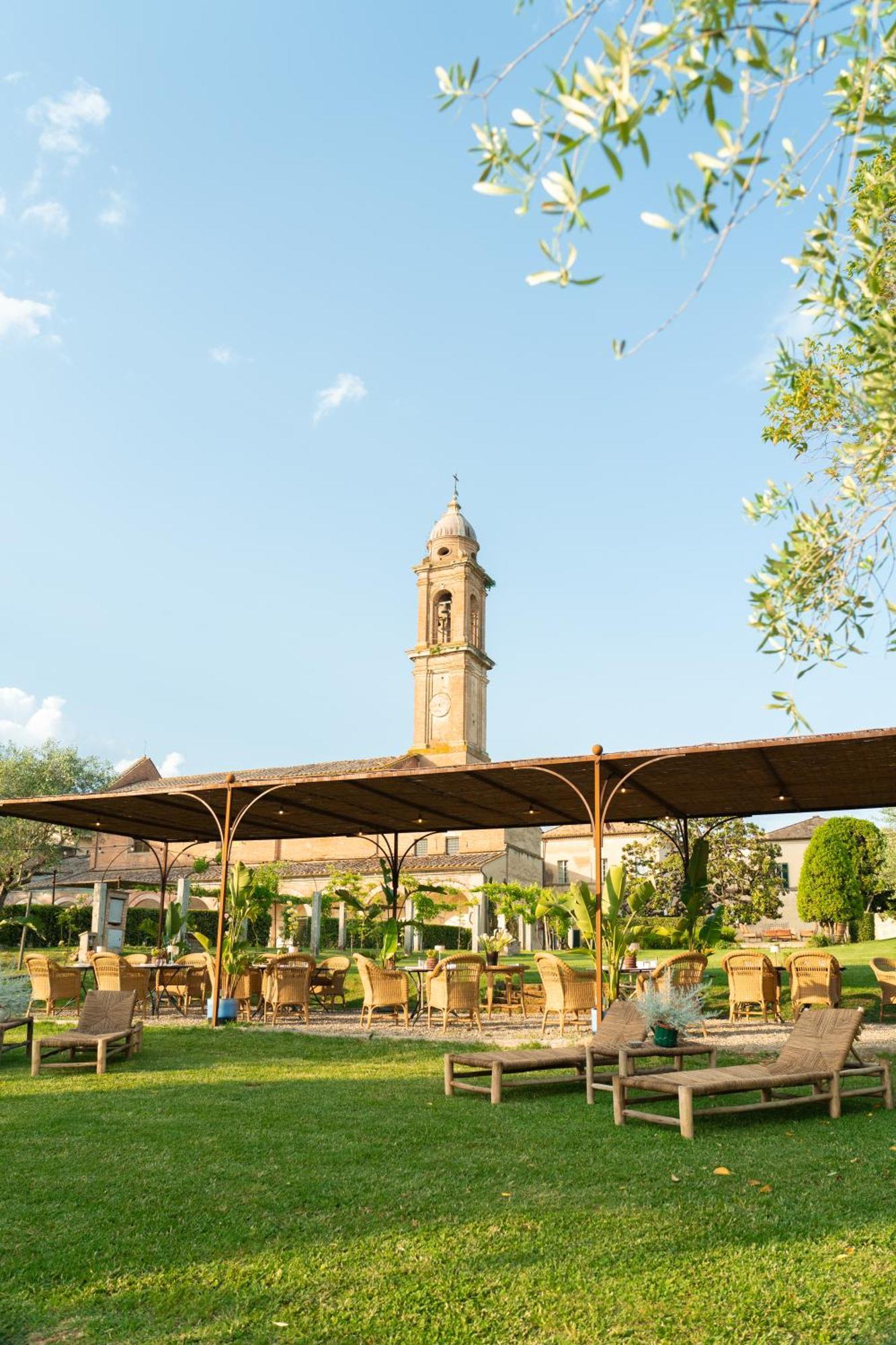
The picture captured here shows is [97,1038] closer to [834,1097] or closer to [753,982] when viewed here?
[834,1097]

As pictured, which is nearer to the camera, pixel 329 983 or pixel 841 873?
pixel 329 983

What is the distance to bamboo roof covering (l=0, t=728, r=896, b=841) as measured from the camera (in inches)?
446

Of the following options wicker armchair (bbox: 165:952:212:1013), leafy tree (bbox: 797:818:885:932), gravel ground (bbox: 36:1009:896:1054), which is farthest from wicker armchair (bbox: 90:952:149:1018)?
leafy tree (bbox: 797:818:885:932)

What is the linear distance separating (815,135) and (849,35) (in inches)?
11.3

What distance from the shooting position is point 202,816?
17156 millimetres

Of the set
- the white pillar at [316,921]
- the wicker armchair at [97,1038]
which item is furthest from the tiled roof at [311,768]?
the wicker armchair at [97,1038]

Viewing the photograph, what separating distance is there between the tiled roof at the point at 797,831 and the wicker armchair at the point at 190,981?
36.1 meters

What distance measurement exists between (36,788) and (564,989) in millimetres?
34055

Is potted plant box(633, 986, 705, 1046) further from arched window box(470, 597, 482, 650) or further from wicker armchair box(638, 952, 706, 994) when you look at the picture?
arched window box(470, 597, 482, 650)

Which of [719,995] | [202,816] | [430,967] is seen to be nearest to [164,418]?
[202,816]

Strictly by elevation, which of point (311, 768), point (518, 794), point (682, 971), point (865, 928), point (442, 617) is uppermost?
point (442, 617)

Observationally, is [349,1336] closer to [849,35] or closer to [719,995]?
Answer: [849,35]

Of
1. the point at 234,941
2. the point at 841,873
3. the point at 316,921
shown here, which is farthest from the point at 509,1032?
the point at 841,873

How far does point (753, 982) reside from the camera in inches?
494
